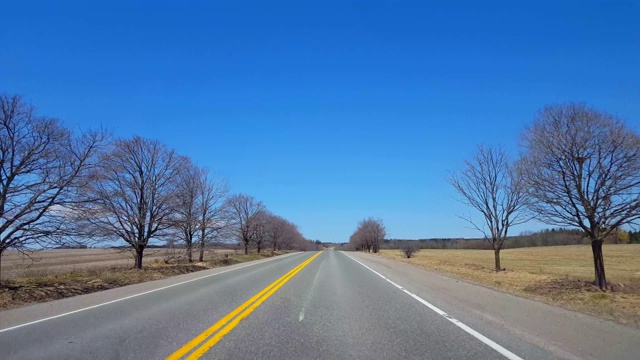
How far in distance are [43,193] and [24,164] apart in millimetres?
1223

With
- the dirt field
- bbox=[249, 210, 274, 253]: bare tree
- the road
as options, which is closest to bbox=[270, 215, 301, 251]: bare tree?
bbox=[249, 210, 274, 253]: bare tree

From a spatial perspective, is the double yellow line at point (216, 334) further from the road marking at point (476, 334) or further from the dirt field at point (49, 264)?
the dirt field at point (49, 264)

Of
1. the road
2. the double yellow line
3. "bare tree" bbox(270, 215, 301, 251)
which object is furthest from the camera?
"bare tree" bbox(270, 215, 301, 251)

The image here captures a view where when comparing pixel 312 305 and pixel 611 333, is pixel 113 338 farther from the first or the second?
pixel 611 333

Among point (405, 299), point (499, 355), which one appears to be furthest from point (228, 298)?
point (499, 355)

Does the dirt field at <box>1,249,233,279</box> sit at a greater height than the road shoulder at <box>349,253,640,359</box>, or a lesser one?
greater

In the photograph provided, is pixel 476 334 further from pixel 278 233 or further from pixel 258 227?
pixel 278 233

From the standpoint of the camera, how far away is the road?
6.77 metres

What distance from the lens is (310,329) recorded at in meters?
8.70

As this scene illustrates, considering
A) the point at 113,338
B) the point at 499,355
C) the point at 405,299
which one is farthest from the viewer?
the point at 405,299

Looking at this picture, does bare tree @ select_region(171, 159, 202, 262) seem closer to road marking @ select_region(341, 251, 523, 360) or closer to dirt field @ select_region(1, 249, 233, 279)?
dirt field @ select_region(1, 249, 233, 279)

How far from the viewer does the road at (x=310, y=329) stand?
6.77 m

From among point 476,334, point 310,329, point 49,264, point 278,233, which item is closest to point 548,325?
point 476,334

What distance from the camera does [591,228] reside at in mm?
17266
